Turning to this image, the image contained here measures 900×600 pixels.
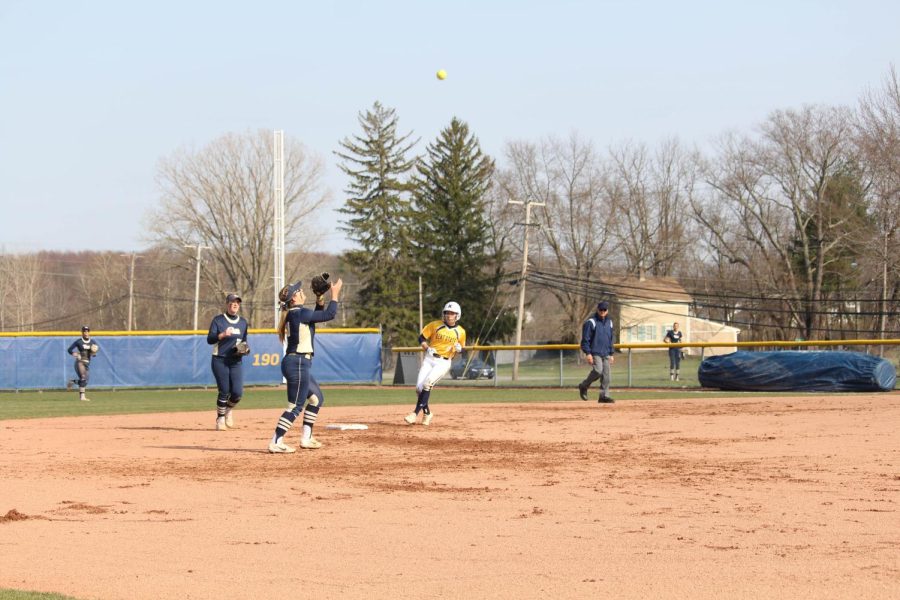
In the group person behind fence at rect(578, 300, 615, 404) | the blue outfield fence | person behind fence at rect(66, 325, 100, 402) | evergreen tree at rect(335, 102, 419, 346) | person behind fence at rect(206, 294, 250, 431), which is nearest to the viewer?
person behind fence at rect(206, 294, 250, 431)

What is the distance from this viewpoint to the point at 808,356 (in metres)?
26.0

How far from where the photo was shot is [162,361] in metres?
34.1

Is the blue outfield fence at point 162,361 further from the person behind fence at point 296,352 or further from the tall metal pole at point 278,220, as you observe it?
the person behind fence at point 296,352

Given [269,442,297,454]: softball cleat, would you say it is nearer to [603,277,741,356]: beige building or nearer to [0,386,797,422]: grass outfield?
[0,386,797,422]: grass outfield

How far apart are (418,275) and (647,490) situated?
6164cm

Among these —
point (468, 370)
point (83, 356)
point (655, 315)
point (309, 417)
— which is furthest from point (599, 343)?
point (655, 315)

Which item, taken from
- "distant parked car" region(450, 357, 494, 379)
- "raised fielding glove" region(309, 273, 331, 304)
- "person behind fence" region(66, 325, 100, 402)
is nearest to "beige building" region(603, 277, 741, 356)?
"distant parked car" region(450, 357, 494, 379)

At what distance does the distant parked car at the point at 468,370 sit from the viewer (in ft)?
122

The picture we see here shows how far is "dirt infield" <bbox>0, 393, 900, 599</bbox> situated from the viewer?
564cm

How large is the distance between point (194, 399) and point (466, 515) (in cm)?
2049

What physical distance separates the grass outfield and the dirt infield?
315 inches

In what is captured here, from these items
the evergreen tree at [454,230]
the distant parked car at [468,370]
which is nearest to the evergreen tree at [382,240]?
the evergreen tree at [454,230]

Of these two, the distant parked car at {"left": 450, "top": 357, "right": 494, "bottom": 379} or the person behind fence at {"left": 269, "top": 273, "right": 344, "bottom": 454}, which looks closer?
the person behind fence at {"left": 269, "top": 273, "right": 344, "bottom": 454}

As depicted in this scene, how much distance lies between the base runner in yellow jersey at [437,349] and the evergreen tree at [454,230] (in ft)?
174
